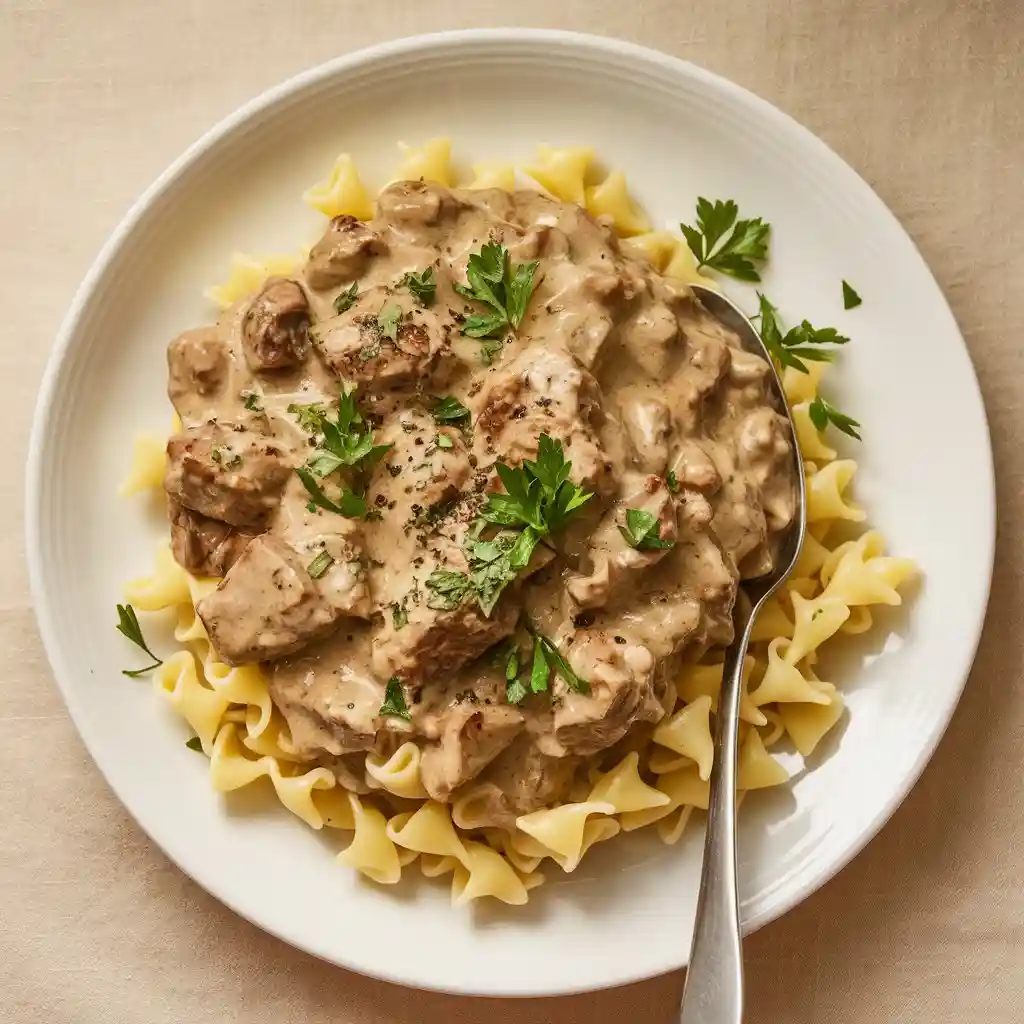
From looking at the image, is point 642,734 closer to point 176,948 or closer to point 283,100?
point 176,948

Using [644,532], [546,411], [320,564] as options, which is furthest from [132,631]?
[644,532]

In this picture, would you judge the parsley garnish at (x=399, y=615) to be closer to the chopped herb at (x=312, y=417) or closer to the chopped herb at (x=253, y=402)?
the chopped herb at (x=312, y=417)

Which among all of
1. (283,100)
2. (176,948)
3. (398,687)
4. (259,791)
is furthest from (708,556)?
(176,948)

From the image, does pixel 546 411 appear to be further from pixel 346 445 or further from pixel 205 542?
pixel 205 542

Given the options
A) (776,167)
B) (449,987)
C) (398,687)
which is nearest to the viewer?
(398,687)

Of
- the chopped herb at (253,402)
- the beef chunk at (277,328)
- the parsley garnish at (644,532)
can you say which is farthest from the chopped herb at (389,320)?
the parsley garnish at (644,532)

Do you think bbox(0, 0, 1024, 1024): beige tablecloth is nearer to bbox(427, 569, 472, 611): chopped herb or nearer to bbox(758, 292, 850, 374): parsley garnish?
bbox(758, 292, 850, 374): parsley garnish
